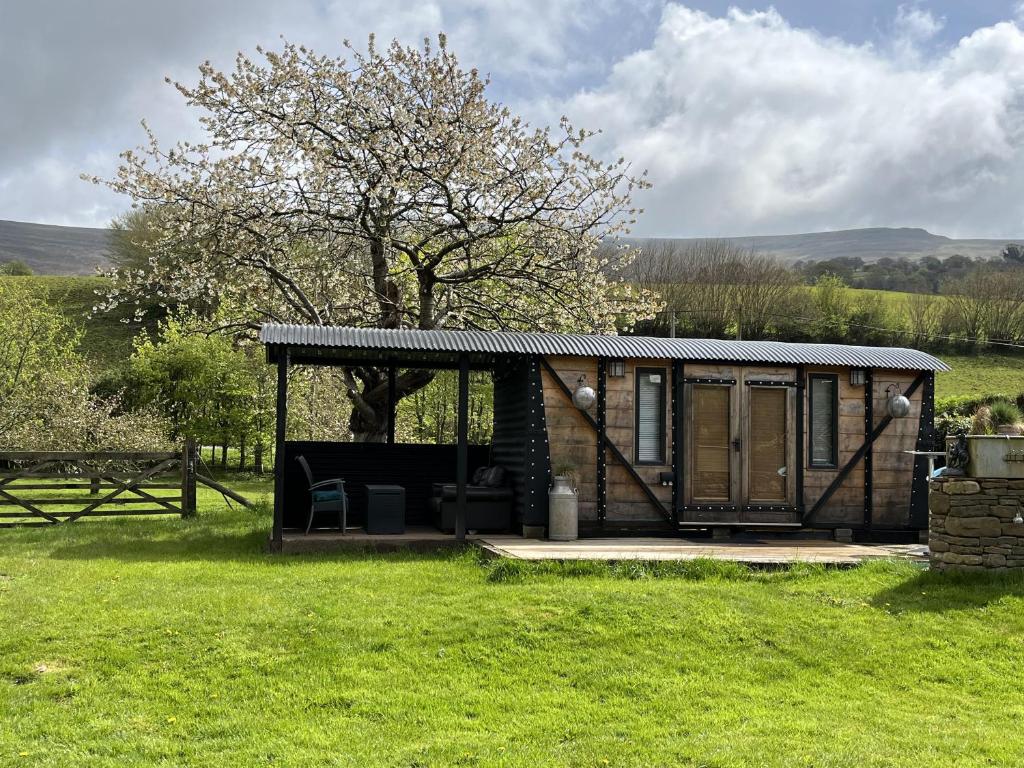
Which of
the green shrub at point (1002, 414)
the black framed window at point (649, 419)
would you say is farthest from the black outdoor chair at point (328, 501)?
the green shrub at point (1002, 414)

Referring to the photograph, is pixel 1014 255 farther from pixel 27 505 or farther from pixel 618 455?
pixel 27 505

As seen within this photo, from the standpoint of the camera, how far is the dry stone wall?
8148mm

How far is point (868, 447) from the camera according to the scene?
1129 cm

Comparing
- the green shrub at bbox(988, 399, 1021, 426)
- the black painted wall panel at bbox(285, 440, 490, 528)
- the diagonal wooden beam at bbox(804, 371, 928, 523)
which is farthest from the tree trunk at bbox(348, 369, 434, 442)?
the green shrub at bbox(988, 399, 1021, 426)

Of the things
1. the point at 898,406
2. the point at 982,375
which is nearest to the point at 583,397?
the point at 898,406

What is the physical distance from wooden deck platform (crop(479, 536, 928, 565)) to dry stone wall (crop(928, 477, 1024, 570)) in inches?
41.4

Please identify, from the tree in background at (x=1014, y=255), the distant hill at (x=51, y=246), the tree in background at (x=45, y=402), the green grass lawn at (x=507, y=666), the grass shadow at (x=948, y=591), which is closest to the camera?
the green grass lawn at (x=507, y=666)

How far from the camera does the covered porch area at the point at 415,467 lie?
9.93m

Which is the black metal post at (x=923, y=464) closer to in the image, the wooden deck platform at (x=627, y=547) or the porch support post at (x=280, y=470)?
the wooden deck platform at (x=627, y=547)

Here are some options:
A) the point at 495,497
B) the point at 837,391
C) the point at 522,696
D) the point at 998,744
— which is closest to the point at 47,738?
the point at 522,696

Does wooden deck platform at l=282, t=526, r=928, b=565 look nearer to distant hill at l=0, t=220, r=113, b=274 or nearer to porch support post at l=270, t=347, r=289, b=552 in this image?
porch support post at l=270, t=347, r=289, b=552

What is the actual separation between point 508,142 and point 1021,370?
28.9 metres

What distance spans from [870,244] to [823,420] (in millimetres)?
115647

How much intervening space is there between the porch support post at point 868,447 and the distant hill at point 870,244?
94.6 metres
